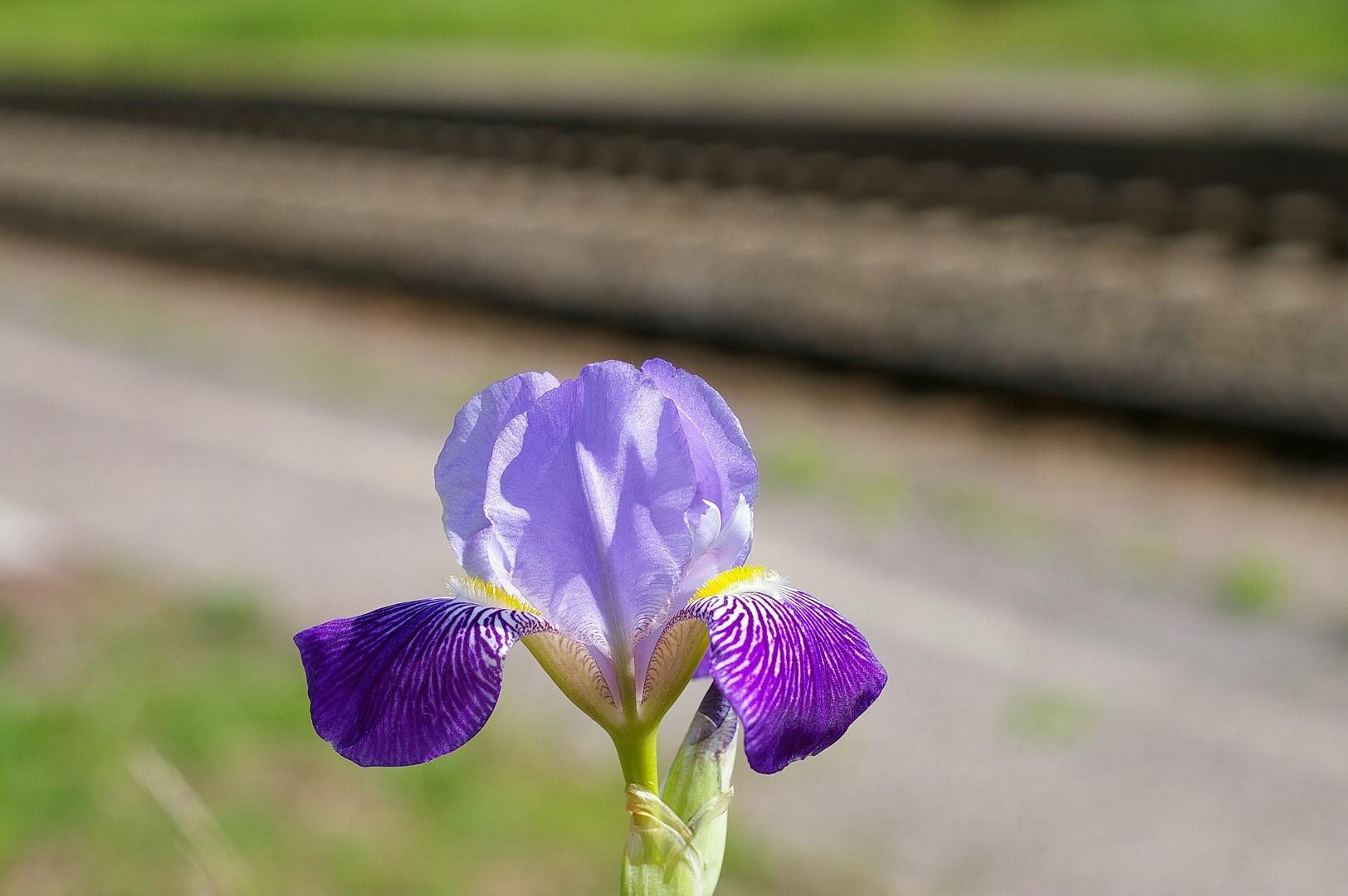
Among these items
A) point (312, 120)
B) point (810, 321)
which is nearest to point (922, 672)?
point (810, 321)

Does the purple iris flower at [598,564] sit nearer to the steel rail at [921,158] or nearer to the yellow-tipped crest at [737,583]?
the yellow-tipped crest at [737,583]

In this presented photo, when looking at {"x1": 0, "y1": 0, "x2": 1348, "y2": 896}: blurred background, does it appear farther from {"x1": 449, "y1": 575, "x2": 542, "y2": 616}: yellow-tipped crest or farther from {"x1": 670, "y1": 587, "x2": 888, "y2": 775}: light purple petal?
{"x1": 670, "y1": 587, "x2": 888, "y2": 775}: light purple petal

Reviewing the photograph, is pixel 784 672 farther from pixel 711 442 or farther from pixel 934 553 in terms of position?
pixel 934 553

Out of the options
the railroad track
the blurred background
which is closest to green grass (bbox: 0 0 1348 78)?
the blurred background

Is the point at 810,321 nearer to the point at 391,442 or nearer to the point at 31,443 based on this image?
the point at 391,442

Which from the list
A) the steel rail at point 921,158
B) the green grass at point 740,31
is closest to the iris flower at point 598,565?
the steel rail at point 921,158

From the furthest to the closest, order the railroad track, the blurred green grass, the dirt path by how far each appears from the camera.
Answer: the railroad track, the dirt path, the blurred green grass
